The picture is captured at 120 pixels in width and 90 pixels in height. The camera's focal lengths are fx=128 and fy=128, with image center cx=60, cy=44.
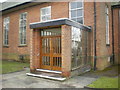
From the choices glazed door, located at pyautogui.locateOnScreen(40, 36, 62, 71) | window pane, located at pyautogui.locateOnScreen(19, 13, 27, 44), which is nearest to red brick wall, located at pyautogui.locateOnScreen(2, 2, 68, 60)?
window pane, located at pyautogui.locateOnScreen(19, 13, 27, 44)

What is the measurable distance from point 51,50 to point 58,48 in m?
0.53

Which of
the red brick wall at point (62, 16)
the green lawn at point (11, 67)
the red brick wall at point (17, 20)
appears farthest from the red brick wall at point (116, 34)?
the green lawn at point (11, 67)

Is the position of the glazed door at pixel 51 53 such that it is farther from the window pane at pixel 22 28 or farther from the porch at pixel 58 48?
the window pane at pixel 22 28

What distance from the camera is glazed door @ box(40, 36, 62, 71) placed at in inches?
305

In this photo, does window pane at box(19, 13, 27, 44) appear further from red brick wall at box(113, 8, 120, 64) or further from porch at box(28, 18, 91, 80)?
red brick wall at box(113, 8, 120, 64)

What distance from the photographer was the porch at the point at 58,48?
22.7 feet

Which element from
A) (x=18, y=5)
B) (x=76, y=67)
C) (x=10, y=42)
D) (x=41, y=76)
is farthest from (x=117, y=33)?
(x=10, y=42)

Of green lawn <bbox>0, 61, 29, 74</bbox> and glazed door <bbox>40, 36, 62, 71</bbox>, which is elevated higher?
glazed door <bbox>40, 36, 62, 71</bbox>

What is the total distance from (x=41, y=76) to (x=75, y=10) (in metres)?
6.33

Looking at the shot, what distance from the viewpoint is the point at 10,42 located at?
51.7 ft

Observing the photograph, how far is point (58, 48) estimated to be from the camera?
25.6 feet

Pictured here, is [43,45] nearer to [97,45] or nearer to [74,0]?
[97,45]

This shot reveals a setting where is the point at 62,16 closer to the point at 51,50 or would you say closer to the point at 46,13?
the point at 46,13

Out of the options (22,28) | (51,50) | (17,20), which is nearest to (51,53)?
(51,50)
